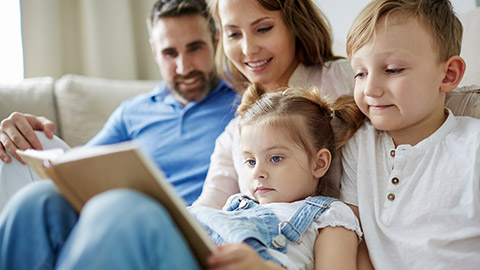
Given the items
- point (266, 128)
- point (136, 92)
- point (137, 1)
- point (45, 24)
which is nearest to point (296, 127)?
point (266, 128)

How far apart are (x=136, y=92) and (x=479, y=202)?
74.4 inches

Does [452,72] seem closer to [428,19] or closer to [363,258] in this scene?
[428,19]

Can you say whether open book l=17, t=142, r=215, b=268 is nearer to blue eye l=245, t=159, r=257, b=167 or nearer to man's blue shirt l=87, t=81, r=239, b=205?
blue eye l=245, t=159, r=257, b=167

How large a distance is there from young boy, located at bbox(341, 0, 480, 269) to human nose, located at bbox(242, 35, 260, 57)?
39cm

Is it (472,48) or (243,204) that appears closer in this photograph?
(243,204)

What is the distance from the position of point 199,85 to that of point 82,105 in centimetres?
74

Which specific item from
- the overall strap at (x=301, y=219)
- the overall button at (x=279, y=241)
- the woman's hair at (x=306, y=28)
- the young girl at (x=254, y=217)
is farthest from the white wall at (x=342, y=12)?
the overall button at (x=279, y=241)

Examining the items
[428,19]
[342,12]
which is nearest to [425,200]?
[428,19]

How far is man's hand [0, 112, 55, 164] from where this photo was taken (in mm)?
1282

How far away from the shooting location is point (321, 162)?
3.63 ft

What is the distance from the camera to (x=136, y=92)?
7.93 feet

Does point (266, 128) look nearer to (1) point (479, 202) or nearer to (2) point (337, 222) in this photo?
(2) point (337, 222)

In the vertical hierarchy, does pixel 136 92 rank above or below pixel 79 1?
below

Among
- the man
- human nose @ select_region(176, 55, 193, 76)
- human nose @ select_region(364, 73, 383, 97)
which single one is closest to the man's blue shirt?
the man
